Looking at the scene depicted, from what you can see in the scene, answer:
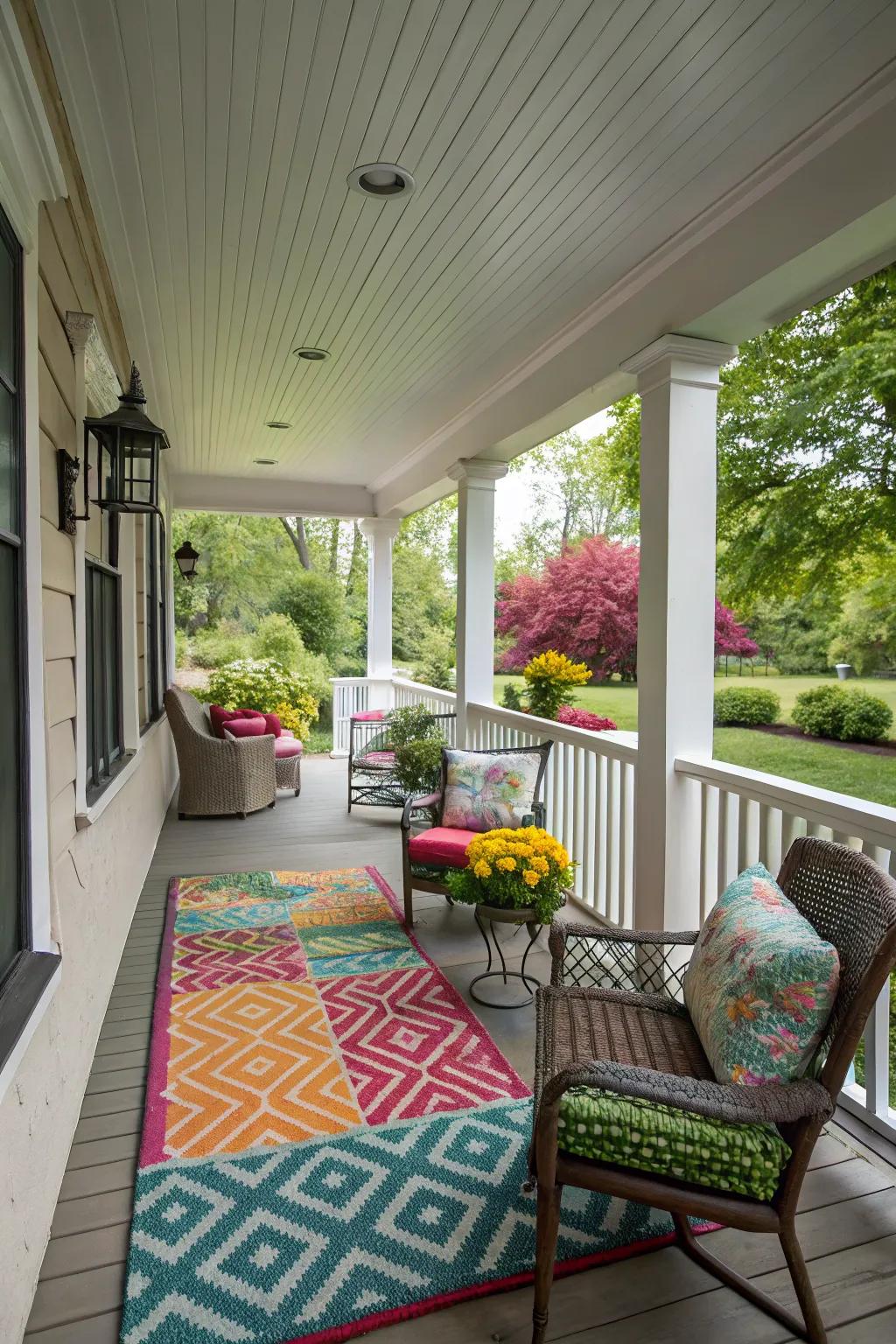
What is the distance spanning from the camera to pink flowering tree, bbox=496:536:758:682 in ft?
29.6

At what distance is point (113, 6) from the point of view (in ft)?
6.15

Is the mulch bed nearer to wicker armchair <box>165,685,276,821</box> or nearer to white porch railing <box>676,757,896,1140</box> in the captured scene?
white porch railing <box>676,757,896,1140</box>

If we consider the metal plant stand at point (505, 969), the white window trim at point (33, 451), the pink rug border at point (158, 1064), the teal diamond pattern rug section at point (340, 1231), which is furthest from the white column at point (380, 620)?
the white window trim at point (33, 451)

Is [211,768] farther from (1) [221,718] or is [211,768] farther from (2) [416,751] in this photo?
(2) [416,751]

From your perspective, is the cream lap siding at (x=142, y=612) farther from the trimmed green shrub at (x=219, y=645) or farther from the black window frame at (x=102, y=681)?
the trimmed green shrub at (x=219, y=645)

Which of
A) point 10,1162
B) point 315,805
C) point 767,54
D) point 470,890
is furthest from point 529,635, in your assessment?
point 10,1162

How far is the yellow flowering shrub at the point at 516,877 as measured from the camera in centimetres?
293

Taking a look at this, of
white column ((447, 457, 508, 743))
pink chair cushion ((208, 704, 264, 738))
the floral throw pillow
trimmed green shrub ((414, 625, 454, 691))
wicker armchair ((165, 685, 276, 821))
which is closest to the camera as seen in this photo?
the floral throw pillow

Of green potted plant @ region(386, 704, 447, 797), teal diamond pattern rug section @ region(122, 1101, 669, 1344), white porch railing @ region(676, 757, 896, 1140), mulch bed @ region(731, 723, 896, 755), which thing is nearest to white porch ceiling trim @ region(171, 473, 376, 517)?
green potted plant @ region(386, 704, 447, 797)

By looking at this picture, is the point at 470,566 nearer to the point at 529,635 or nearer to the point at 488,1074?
the point at 488,1074

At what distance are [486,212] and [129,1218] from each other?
10.4ft

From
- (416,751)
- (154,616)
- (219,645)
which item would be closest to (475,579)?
(416,751)

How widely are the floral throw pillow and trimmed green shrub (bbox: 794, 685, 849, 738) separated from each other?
14.0ft

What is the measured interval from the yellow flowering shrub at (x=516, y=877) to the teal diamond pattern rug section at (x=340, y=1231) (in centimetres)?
82
